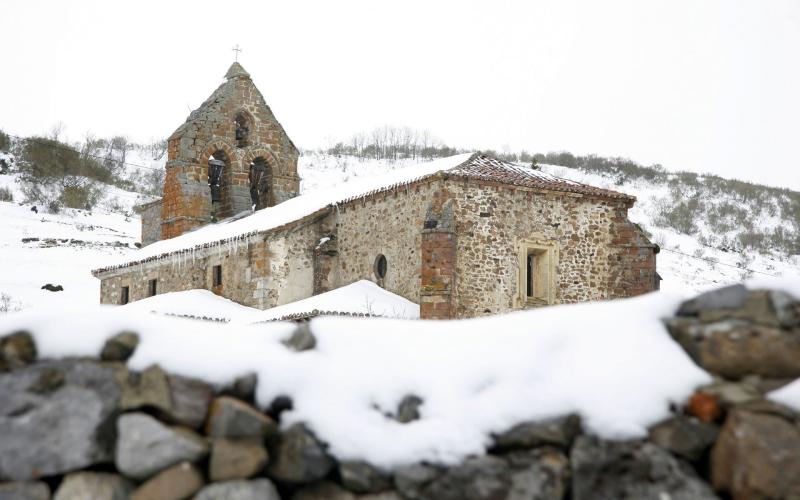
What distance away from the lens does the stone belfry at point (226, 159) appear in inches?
1085

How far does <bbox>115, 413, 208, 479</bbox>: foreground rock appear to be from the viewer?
158 inches

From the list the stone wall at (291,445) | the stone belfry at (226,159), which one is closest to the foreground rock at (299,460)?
the stone wall at (291,445)

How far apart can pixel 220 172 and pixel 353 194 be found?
8.60 meters

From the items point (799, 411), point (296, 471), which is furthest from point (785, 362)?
point (296, 471)

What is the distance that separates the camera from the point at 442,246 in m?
17.8

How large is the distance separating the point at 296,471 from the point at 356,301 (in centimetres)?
1464

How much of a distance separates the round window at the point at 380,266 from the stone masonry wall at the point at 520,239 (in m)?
2.17

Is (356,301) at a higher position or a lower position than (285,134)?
lower

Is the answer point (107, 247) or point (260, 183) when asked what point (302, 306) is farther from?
point (107, 247)

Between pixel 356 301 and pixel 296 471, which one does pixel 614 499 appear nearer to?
pixel 296 471

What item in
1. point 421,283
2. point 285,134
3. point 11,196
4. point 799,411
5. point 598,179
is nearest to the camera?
point 799,411

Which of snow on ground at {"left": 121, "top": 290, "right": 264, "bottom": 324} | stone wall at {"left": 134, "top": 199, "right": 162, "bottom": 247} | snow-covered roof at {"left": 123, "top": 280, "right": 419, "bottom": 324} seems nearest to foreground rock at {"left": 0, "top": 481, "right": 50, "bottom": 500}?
snow-covered roof at {"left": 123, "top": 280, "right": 419, "bottom": 324}

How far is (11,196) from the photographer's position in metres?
44.3

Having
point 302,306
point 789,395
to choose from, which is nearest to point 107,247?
point 302,306
